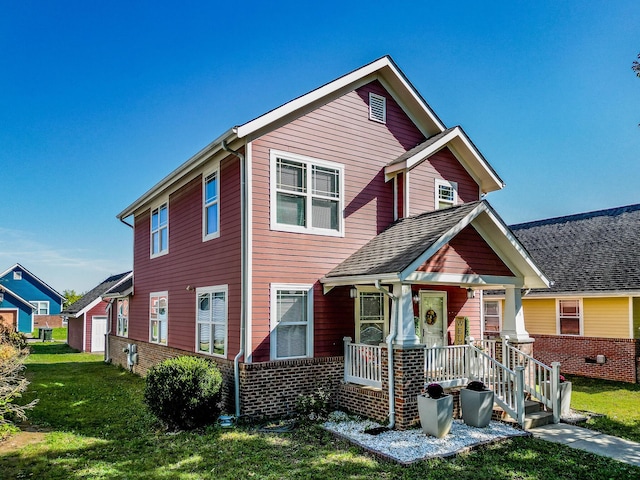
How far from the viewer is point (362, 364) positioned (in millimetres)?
10828

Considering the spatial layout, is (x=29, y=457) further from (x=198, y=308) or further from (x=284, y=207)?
(x=284, y=207)

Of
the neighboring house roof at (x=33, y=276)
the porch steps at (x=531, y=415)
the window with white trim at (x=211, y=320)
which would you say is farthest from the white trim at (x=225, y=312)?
the neighboring house roof at (x=33, y=276)

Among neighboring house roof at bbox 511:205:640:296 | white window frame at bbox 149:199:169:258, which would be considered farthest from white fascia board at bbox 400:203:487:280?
white window frame at bbox 149:199:169:258

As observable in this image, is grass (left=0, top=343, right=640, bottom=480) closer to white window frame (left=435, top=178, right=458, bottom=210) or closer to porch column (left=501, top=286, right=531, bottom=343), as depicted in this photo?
porch column (left=501, top=286, right=531, bottom=343)

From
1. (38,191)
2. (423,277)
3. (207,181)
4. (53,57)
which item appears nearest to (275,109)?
(207,181)

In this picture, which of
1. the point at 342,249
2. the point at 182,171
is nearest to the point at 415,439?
the point at 342,249

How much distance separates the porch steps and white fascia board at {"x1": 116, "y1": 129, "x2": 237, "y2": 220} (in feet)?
27.6

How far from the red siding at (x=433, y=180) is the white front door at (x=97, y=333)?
81.0 ft

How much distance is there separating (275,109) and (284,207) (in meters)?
2.27

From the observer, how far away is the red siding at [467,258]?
33.3ft

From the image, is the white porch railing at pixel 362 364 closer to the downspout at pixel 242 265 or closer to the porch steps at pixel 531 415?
the downspout at pixel 242 265

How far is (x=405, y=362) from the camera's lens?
939cm

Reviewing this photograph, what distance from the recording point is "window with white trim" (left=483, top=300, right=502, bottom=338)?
21.7m

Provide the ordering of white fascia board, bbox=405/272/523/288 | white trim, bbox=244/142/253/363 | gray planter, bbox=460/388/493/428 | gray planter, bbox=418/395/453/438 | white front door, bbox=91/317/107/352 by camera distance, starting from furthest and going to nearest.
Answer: white front door, bbox=91/317/107/352, white trim, bbox=244/142/253/363, white fascia board, bbox=405/272/523/288, gray planter, bbox=460/388/493/428, gray planter, bbox=418/395/453/438
